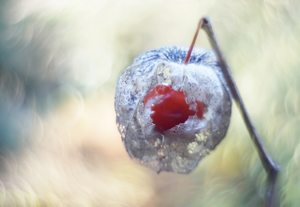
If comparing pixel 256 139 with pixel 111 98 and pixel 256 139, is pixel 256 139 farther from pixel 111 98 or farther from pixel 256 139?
pixel 111 98

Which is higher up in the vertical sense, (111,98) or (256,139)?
(111,98)

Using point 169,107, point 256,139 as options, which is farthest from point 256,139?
point 169,107

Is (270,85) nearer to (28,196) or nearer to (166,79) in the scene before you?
(166,79)

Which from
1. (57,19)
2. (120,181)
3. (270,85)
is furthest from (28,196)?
(270,85)
